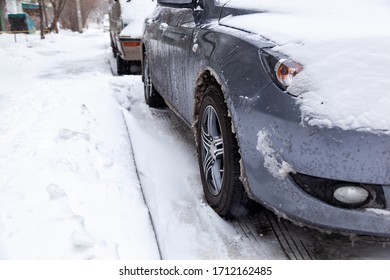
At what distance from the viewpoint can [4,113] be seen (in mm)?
4699

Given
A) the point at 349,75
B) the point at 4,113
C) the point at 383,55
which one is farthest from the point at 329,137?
the point at 4,113

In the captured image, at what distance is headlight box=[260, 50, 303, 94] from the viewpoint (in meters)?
1.95

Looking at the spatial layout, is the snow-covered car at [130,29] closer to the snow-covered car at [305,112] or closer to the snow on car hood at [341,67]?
the snow-covered car at [305,112]

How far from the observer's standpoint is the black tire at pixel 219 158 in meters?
2.35

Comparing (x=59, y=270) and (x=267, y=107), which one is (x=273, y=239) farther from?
(x=59, y=270)

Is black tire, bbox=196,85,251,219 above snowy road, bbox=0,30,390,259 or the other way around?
above

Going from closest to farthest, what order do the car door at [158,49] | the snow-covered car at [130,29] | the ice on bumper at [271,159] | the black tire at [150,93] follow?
the ice on bumper at [271,159]
the car door at [158,49]
the black tire at [150,93]
the snow-covered car at [130,29]

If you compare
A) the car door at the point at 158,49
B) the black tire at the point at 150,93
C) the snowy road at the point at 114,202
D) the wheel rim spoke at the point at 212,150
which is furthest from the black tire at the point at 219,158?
the black tire at the point at 150,93

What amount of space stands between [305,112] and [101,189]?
1.55 meters

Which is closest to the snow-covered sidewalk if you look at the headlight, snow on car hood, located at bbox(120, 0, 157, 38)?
the headlight

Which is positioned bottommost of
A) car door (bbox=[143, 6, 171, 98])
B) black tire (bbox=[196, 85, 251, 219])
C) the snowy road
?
the snowy road

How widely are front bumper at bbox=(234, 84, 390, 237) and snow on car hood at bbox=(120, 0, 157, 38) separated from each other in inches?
258

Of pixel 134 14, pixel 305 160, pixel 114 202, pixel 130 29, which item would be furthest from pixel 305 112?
pixel 134 14

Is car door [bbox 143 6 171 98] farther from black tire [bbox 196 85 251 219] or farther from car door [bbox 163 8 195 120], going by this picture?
black tire [bbox 196 85 251 219]
